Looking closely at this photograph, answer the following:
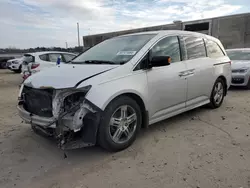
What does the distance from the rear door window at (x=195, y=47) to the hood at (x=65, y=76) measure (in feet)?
5.82

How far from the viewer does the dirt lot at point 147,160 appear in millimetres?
2413

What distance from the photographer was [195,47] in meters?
4.30

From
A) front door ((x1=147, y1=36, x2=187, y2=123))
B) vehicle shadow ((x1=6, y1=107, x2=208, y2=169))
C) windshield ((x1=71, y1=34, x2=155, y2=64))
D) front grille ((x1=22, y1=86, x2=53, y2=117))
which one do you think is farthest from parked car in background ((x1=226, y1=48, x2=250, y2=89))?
front grille ((x1=22, y1=86, x2=53, y2=117))

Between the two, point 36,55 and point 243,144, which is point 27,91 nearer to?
point 243,144

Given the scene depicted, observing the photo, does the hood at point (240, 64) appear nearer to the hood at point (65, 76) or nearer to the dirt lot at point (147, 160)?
the dirt lot at point (147, 160)

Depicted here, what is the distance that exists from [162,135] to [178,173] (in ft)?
3.74

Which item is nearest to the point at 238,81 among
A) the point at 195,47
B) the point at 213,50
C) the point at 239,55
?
the point at 239,55

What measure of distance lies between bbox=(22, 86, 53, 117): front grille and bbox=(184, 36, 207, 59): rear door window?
2623 mm

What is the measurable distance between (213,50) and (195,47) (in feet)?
2.56

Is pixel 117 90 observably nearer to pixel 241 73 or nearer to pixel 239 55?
pixel 241 73

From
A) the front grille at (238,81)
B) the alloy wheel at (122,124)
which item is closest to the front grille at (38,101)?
the alloy wheel at (122,124)

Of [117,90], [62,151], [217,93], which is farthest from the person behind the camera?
[217,93]

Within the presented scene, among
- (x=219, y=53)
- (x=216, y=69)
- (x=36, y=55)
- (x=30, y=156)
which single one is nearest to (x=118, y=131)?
(x=30, y=156)

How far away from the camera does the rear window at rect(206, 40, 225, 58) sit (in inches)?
185
